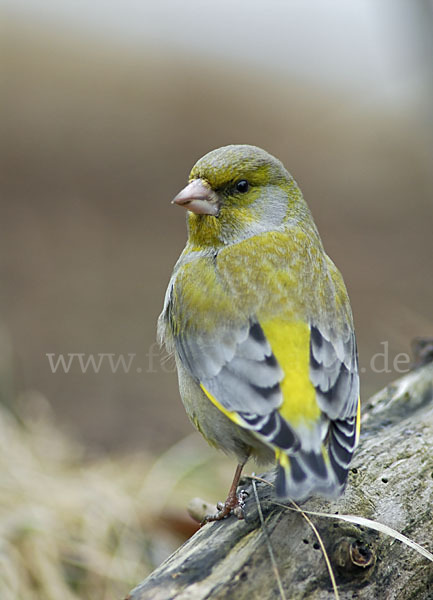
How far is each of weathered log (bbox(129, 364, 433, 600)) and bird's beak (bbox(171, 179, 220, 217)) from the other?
1143mm

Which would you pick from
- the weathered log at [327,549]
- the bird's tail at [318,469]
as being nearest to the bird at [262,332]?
the bird's tail at [318,469]

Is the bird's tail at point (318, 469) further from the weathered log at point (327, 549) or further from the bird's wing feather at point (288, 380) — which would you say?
the weathered log at point (327, 549)

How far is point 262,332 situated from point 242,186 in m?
0.78

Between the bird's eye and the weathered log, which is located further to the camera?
the bird's eye

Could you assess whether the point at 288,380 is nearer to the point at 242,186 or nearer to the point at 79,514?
the point at 242,186

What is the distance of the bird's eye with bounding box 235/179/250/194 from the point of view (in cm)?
304

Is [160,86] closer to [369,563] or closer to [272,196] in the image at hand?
[272,196]

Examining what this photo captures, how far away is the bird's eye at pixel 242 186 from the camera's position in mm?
3039

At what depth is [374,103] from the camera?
12.6 m

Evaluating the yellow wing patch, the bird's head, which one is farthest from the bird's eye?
the yellow wing patch

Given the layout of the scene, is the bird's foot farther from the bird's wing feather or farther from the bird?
the bird's wing feather

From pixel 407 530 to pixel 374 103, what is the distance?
1126 centimetres

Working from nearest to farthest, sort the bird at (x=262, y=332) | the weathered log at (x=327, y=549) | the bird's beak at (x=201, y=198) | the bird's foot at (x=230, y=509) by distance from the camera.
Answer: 1. the weathered log at (x=327, y=549)
2. the bird at (x=262, y=332)
3. the bird's foot at (x=230, y=509)
4. the bird's beak at (x=201, y=198)

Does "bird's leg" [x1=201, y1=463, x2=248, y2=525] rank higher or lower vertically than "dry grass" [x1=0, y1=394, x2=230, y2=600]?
higher
